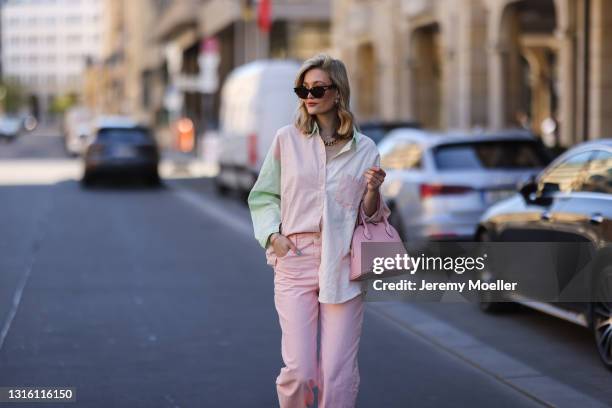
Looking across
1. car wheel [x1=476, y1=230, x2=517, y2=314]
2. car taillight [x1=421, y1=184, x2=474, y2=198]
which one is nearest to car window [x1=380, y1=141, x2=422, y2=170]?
car taillight [x1=421, y1=184, x2=474, y2=198]

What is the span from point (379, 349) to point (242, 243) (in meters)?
7.58

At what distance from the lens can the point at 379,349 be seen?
27.3ft

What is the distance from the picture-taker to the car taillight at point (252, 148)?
2170 centimetres

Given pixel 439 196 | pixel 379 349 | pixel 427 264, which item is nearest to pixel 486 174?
pixel 439 196

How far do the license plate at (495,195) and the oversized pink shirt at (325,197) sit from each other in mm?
7194

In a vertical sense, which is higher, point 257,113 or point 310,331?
point 257,113

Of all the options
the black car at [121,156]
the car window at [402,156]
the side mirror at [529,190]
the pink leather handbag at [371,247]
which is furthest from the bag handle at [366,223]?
the black car at [121,156]

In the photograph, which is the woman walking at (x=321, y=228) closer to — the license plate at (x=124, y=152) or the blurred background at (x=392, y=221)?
the blurred background at (x=392, y=221)

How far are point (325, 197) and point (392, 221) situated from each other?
28.1 ft

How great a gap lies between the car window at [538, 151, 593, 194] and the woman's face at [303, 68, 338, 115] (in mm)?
4030

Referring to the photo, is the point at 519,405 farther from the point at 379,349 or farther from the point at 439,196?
the point at 439,196

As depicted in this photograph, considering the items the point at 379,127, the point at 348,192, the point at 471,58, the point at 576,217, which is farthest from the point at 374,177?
the point at 471,58

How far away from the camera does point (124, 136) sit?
28.7 m

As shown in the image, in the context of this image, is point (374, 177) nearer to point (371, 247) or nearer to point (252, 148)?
point (371, 247)
